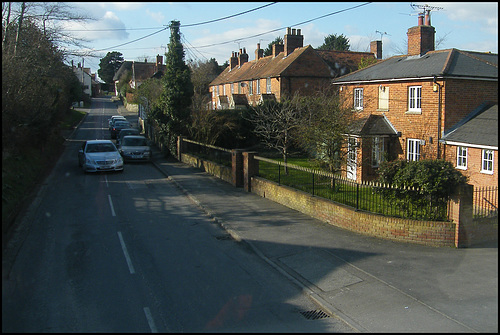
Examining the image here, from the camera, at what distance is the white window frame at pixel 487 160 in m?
14.6

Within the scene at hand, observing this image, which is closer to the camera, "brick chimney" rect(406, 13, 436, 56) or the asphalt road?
the asphalt road

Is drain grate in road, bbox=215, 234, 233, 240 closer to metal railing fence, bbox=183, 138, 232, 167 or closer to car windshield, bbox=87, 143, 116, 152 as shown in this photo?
metal railing fence, bbox=183, 138, 232, 167

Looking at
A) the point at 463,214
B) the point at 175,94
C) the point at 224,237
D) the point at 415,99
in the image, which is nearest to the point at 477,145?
the point at 415,99

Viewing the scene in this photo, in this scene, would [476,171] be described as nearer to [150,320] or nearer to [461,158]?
[461,158]

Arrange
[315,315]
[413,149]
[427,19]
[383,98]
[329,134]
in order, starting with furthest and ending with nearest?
[427,19], [383,98], [413,149], [329,134], [315,315]

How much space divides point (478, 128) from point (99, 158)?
52.6ft

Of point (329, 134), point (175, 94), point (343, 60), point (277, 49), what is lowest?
point (329, 134)

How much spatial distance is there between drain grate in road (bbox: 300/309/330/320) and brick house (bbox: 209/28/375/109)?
83.7ft

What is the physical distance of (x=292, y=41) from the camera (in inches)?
1585

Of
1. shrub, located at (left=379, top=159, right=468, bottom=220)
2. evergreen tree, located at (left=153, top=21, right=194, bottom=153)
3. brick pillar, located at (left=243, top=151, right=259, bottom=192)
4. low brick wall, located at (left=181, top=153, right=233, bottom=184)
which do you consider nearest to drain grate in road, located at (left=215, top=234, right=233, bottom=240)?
shrub, located at (left=379, top=159, right=468, bottom=220)

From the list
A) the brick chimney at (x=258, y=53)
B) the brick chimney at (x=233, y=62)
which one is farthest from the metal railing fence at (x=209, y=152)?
the brick chimney at (x=233, y=62)

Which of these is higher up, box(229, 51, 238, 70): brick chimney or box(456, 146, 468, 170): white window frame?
box(229, 51, 238, 70): brick chimney

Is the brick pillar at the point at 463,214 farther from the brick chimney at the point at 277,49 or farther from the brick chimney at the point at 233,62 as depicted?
the brick chimney at the point at 233,62

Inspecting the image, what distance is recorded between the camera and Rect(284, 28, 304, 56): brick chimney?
40.0 metres
